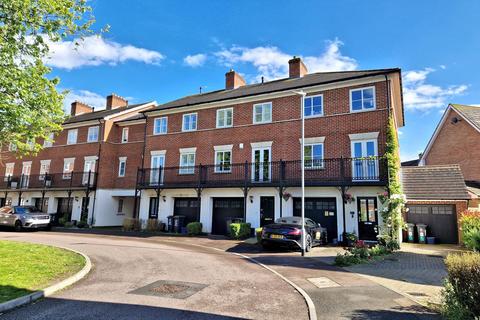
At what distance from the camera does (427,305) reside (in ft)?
19.7

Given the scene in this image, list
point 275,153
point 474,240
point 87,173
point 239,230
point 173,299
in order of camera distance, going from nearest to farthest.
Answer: point 173,299
point 474,240
point 239,230
point 275,153
point 87,173

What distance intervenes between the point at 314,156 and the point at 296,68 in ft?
26.2

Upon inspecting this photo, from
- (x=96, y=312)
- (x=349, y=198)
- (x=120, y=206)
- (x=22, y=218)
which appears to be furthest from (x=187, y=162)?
(x=96, y=312)

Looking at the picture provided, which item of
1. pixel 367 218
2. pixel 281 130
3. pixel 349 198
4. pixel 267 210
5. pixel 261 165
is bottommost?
pixel 367 218

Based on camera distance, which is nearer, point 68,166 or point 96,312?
point 96,312

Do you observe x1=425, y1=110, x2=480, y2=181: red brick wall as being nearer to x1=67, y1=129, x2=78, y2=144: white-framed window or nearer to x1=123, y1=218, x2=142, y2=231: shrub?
x1=123, y1=218, x2=142, y2=231: shrub

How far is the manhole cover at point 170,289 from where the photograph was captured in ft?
21.8

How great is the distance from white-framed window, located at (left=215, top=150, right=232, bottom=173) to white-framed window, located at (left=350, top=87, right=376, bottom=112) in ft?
27.4

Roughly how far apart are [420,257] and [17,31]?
55.1 feet

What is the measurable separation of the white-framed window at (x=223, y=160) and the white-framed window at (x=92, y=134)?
516 inches

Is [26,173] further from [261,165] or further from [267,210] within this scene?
[267,210]

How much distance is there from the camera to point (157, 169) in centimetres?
2312

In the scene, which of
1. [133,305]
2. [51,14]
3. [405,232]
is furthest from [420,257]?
[51,14]

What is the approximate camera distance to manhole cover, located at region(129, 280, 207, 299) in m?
6.65
